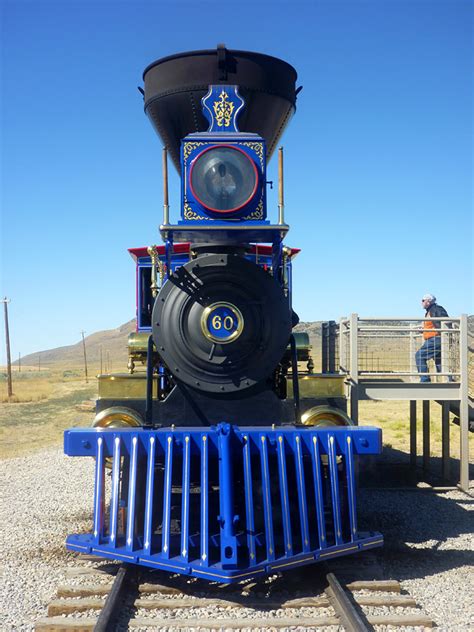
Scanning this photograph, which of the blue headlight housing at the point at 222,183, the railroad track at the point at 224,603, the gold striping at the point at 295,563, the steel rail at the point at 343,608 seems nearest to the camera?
the steel rail at the point at 343,608

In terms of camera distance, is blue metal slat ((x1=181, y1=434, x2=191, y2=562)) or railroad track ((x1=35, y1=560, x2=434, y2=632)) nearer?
railroad track ((x1=35, y1=560, x2=434, y2=632))

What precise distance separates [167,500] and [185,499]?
0.13m

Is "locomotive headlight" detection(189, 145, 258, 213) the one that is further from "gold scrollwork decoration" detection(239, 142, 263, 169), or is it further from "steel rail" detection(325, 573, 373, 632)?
"steel rail" detection(325, 573, 373, 632)

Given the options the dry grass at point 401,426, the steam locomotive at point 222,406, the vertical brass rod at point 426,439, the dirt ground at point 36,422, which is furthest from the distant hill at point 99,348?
the steam locomotive at point 222,406

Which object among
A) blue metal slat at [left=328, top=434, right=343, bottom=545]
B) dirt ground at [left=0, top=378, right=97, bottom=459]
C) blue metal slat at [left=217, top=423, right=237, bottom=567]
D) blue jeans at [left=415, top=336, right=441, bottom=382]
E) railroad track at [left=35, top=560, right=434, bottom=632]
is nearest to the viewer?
railroad track at [left=35, top=560, right=434, bottom=632]

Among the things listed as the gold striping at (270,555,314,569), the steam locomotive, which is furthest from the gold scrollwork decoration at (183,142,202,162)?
the gold striping at (270,555,314,569)

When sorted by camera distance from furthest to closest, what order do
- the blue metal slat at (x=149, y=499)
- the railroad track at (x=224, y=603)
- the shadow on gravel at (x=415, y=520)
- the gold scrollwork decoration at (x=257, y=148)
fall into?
the shadow on gravel at (x=415, y=520), the gold scrollwork decoration at (x=257, y=148), the blue metal slat at (x=149, y=499), the railroad track at (x=224, y=603)

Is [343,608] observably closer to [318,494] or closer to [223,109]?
[318,494]

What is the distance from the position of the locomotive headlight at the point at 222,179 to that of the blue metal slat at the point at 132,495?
203 centimetres

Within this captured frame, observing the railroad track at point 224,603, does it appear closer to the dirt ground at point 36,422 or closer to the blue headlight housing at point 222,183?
the blue headlight housing at point 222,183

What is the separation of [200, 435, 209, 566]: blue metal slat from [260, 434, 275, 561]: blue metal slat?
0.41 m

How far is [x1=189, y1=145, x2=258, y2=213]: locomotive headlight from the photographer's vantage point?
5211 mm

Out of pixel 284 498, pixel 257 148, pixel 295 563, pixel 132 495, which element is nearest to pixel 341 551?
pixel 295 563

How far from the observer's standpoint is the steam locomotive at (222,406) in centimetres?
459
